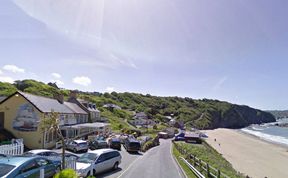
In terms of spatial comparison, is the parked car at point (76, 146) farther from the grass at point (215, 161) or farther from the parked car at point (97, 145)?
the grass at point (215, 161)

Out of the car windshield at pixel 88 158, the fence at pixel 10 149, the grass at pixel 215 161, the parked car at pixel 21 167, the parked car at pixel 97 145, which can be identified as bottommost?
the grass at pixel 215 161

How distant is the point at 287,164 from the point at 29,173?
4940cm

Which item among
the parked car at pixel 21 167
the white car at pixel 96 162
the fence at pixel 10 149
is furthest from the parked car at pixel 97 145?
the parked car at pixel 21 167

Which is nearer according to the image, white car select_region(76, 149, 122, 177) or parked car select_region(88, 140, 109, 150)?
white car select_region(76, 149, 122, 177)

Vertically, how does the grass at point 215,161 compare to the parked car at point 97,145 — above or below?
below

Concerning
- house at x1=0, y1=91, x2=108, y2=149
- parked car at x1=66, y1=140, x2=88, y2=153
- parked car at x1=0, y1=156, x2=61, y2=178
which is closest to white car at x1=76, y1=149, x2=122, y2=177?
parked car at x1=0, y1=156, x2=61, y2=178

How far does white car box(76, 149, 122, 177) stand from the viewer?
1726 centimetres

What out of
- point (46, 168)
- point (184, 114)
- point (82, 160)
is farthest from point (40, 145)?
point (184, 114)

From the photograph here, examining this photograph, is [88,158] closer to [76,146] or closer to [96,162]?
[96,162]

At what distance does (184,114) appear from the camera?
7771 inches

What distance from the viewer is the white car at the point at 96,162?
17.3 m

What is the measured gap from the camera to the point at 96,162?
19188 millimetres

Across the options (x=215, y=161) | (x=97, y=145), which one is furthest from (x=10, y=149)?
(x=215, y=161)

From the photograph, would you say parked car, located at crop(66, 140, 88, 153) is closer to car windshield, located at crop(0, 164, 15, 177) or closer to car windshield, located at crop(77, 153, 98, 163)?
car windshield, located at crop(77, 153, 98, 163)
